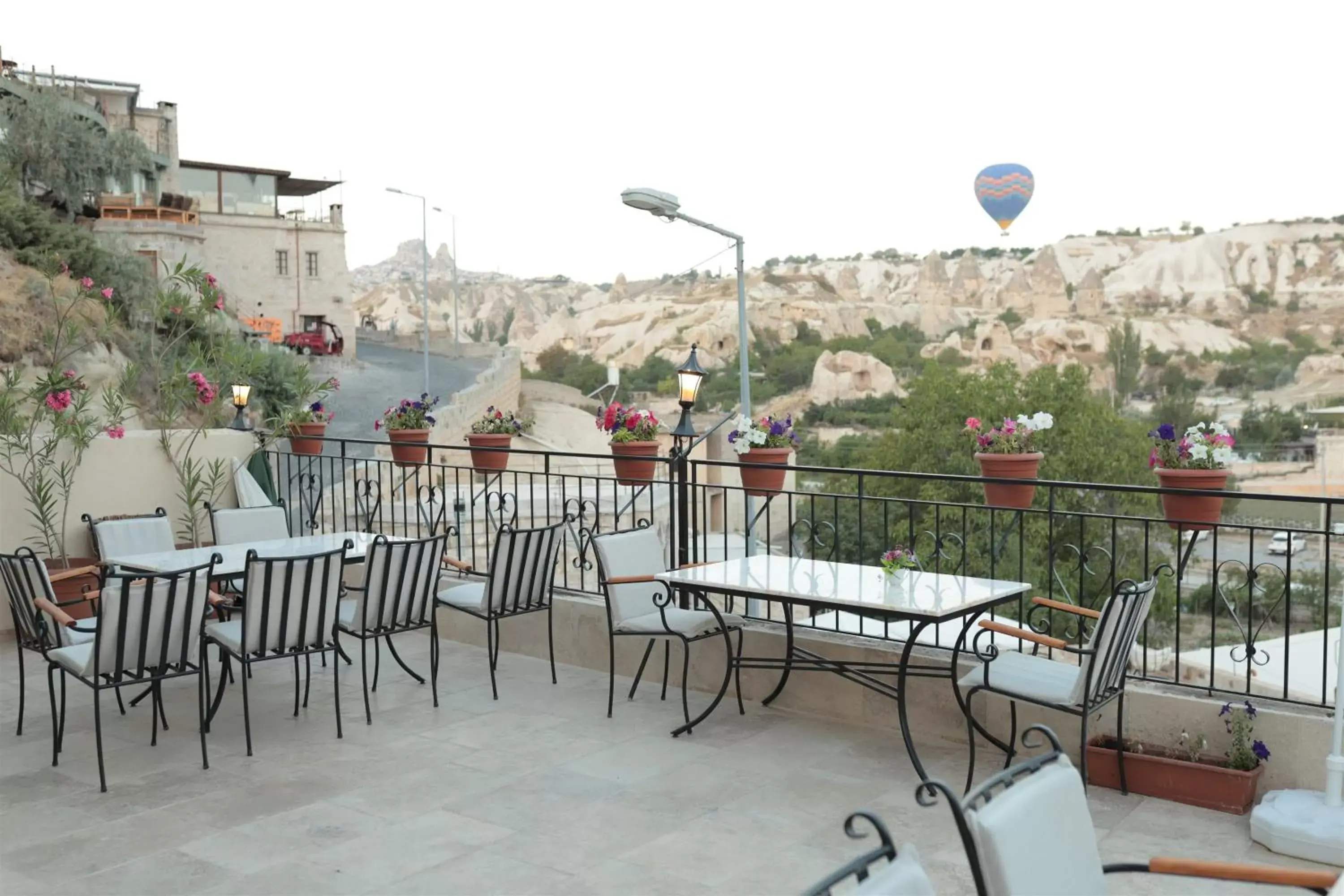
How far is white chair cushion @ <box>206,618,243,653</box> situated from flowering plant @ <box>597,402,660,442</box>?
2371 mm

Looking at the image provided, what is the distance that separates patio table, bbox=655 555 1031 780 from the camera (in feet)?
13.0

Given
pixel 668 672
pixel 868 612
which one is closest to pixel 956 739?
pixel 868 612

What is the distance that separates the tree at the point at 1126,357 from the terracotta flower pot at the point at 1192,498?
5818cm

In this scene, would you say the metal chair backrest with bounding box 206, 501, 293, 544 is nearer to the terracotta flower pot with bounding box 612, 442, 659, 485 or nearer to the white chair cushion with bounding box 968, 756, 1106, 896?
the terracotta flower pot with bounding box 612, 442, 659, 485

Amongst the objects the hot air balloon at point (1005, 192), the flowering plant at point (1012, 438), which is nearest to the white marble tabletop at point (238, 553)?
the flowering plant at point (1012, 438)

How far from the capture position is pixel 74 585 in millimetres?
6605

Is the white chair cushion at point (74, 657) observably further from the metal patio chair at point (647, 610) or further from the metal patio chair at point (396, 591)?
the metal patio chair at point (647, 610)

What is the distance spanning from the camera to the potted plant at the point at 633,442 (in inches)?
250

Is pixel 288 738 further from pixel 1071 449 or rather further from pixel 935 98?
pixel 935 98

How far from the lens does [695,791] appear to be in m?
4.02

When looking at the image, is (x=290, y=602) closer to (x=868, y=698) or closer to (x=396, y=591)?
(x=396, y=591)

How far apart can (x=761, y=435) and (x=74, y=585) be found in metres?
4.16

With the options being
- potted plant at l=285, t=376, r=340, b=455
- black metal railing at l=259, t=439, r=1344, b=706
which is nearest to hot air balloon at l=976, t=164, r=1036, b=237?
A: black metal railing at l=259, t=439, r=1344, b=706

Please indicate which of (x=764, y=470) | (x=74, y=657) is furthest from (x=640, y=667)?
(x=74, y=657)
